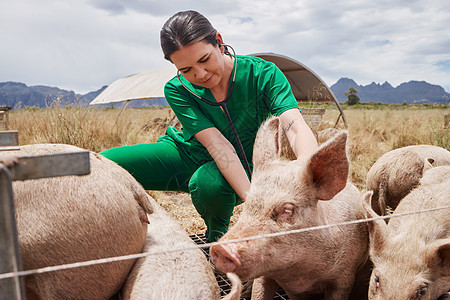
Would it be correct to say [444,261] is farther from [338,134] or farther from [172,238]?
[172,238]

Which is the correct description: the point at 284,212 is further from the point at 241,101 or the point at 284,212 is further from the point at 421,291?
the point at 241,101

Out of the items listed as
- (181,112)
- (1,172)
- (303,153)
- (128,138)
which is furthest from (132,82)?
(1,172)

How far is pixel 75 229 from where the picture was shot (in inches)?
66.1

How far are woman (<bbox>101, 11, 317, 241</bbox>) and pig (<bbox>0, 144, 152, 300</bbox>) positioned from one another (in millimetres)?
760

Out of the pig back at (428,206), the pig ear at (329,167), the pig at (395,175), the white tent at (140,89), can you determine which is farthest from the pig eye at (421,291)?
the white tent at (140,89)

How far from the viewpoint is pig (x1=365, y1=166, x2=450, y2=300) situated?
1688 millimetres

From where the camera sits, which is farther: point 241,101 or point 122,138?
point 122,138

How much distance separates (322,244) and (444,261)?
1.73 ft

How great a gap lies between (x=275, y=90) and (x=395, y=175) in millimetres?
1792

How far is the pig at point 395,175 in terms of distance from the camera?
365 cm

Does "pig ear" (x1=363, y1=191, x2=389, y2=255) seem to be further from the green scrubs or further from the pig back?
the green scrubs

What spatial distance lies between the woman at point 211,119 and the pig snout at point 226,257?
0.74 m

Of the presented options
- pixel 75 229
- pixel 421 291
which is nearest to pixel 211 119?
pixel 75 229

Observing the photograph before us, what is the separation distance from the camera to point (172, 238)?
2.17 meters
